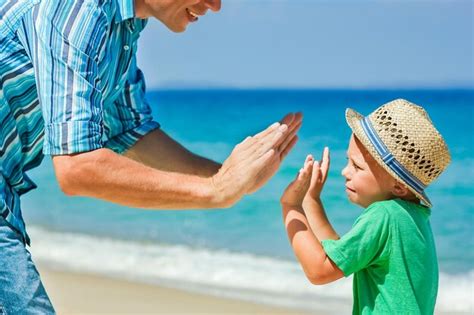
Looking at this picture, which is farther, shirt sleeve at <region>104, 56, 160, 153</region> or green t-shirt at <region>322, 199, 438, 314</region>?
shirt sleeve at <region>104, 56, 160, 153</region>

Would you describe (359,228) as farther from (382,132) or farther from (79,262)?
(79,262)

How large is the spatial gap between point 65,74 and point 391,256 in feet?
3.56

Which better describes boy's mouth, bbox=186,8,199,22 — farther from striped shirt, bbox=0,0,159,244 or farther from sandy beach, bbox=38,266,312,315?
sandy beach, bbox=38,266,312,315

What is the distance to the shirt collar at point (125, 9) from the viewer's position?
3.12 m

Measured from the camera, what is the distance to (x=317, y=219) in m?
3.25

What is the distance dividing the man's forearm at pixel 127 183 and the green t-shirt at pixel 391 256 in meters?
0.43

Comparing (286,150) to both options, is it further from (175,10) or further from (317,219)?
(175,10)

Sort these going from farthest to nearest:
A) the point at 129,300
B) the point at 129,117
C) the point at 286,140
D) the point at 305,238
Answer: the point at 129,300, the point at 129,117, the point at 286,140, the point at 305,238

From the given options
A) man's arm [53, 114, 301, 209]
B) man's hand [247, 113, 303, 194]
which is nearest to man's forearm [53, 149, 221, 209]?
man's arm [53, 114, 301, 209]

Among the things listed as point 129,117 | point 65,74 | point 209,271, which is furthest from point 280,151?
point 209,271

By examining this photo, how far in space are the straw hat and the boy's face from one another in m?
0.06

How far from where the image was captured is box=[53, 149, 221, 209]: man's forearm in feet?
9.42

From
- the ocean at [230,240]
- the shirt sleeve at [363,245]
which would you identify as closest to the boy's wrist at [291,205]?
the shirt sleeve at [363,245]

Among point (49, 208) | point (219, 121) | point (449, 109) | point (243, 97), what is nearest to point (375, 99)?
point (243, 97)
